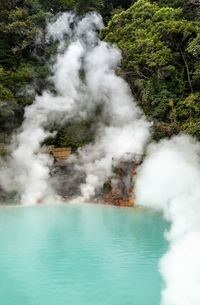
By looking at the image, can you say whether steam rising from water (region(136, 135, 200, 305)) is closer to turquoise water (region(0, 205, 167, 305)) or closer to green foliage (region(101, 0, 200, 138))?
turquoise water (region(0, 205, 167, 305))

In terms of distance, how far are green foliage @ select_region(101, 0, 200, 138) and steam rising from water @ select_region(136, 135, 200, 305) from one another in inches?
39.6

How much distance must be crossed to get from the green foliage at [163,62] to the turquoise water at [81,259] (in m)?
4.79

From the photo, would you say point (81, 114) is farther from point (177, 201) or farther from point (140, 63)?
point (177, 201)

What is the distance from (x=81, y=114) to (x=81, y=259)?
27.2ft

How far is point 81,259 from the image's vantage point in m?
4.24

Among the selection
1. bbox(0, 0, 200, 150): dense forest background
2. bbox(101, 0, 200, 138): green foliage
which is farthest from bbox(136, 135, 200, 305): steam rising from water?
bbox(101, 0, 200, 138): green foliage

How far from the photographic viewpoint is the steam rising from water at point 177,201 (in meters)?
3.44

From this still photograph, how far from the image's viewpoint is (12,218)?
22.8 feet

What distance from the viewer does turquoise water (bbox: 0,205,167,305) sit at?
331cm

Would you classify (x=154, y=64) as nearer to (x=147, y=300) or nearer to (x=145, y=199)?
(x=145, y=199)

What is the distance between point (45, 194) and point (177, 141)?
5.20m

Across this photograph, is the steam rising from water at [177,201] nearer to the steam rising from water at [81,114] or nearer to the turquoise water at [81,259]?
the turquoise water at [81,259]

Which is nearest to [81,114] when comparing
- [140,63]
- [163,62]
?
[140,63]

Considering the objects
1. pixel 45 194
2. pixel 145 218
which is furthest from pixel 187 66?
pixel 45 194
